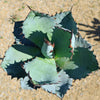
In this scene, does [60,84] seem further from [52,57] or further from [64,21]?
[64,21]

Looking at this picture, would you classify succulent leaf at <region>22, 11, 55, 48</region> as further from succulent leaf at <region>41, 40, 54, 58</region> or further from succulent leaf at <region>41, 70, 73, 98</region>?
succulent leaf at <region>41, 70, 73, 98</region>

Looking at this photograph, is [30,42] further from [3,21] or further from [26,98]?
[3,21]

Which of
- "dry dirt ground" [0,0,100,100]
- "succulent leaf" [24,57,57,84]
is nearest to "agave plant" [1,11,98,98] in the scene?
"succulent leaf" [24,57,57,84]

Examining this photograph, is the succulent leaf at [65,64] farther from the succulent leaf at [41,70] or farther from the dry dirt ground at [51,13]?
the dry dirt ground at [51,13]

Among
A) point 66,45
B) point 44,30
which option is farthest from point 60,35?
point 44,30

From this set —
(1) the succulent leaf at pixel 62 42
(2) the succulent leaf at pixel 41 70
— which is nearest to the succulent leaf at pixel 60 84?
(2) the succulent leaf at pixel 41 70
